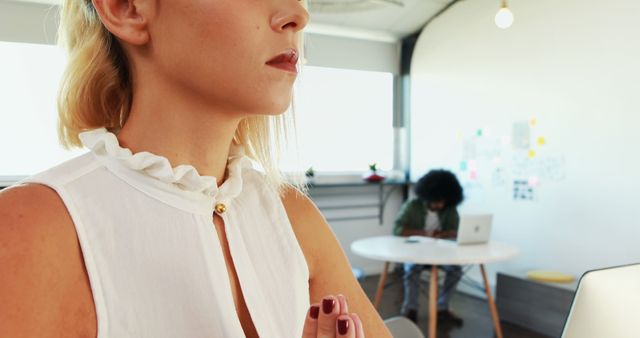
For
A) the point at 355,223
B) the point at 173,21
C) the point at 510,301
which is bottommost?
the point at 510,301

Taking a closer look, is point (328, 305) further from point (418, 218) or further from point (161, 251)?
point (418, 218)

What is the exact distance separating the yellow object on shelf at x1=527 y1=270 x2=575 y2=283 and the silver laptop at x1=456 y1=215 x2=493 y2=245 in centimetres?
60

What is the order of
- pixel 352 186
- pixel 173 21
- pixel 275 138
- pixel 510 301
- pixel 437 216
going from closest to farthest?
pixel 173 21 < pixel 275 138 < pixel 510 301 < pixel 437 216 < pixel 352 186

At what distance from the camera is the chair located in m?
1.28

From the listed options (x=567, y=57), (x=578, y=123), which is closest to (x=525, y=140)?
(x=578, y=123)

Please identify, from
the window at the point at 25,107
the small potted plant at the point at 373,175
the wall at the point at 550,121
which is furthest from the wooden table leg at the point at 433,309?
the window at the point at 25,107

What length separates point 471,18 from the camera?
183 inches

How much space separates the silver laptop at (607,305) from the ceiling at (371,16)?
419 centimetres

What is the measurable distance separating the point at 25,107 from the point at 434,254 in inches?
140

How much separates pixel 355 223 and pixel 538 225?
2.12 meters

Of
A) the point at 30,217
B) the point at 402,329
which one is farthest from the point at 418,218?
the point at 30,217

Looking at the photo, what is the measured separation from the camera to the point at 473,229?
3.40m

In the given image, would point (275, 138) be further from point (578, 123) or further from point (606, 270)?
point (578, 123)

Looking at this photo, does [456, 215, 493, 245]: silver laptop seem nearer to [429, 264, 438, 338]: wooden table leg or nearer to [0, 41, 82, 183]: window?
[429, 264, 438, 338]: wooden table leg
